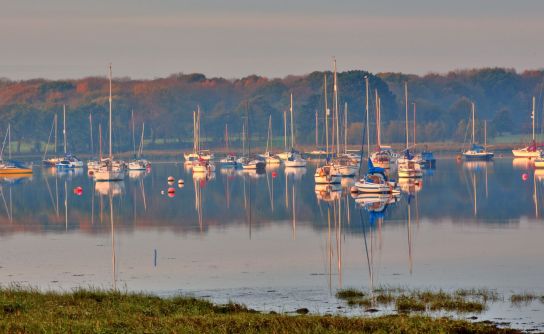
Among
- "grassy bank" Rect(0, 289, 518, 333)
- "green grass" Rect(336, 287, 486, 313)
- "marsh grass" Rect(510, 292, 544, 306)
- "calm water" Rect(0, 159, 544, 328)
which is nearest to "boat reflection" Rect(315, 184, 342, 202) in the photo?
"calm water" Rect(0, 159, 544, 328)

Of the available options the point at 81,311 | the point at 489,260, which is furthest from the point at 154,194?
the point at 81,311

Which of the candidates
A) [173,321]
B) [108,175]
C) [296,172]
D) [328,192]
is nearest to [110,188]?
[108,175]

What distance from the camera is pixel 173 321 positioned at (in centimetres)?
2988

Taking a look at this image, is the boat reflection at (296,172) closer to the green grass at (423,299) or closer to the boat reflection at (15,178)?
the boat reflection at (15,178)

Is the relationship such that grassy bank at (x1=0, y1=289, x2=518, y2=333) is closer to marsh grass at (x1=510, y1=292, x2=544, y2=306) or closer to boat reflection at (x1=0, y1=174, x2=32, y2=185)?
marsh grass at (x1=510, y1=292, x2=544, y2=306)

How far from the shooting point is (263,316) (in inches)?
1228

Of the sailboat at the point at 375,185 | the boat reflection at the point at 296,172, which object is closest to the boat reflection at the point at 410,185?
the sailboat at the point at 375,185

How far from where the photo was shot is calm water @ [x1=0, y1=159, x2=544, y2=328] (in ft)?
148

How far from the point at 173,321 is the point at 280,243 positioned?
3279 cm

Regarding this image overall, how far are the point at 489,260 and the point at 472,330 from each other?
77.4 feet

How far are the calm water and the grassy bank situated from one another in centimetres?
474

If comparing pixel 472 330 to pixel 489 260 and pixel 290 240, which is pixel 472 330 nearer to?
pixel 489 260

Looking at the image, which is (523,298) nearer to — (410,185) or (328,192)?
(328,192)

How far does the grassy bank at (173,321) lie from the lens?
1125 inches
